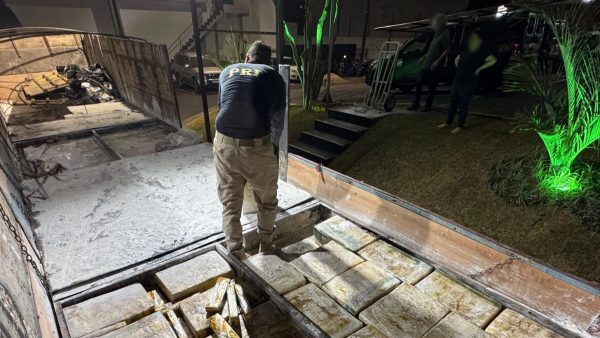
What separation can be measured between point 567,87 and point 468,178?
1610mm

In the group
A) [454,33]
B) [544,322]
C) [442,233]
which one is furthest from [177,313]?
[454,33]

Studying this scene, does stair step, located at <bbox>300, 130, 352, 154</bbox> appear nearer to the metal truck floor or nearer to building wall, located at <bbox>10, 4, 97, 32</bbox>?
the metal truck floor

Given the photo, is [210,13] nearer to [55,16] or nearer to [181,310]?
[55,16]

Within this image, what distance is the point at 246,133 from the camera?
90.2 inches

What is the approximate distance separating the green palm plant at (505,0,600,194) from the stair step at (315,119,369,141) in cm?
277

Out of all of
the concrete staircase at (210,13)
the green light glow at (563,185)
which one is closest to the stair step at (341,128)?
the green light glow at (563,185)

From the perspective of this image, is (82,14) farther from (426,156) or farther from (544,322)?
(544,322)

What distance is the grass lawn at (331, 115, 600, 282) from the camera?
334 centimetres

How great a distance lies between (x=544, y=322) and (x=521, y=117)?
2685 mm

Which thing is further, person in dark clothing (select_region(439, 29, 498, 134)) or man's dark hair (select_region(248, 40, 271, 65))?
person in dark clothing (select_region(439, 29, 498, 134))

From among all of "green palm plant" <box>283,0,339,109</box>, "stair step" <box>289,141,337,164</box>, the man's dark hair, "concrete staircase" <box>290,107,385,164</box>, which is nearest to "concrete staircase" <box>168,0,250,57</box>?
"green palm plant" <box>283,0,339,109</box>

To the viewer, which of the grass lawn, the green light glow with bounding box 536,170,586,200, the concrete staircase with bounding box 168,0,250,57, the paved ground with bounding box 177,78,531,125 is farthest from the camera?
the concrete staircase with bounding box 168,0,250,57

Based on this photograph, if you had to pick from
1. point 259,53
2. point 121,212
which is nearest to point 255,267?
point 121,212

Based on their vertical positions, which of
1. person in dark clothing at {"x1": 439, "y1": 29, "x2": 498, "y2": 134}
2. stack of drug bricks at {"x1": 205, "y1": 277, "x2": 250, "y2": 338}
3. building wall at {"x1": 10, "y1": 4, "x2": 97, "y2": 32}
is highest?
building wall at {"x1": 10, "y1": 4, "x2": 97, "y2": 32}
